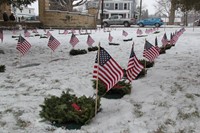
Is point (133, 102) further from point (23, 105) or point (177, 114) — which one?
point (23, 105)

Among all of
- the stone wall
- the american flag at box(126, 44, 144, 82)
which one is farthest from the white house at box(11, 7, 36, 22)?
the american flag at box(126, 44, 144, 82)

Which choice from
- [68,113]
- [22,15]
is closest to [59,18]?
[68,113]

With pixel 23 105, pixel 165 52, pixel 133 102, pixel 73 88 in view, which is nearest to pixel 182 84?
pixel 133 102

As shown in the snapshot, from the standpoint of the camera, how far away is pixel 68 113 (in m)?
5.32

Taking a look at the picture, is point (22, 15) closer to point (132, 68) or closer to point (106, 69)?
point (132, 68)

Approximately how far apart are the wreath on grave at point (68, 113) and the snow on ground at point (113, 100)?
0.46 feet

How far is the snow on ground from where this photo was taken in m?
5.34

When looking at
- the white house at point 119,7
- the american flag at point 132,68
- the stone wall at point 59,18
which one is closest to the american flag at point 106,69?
the american flag at point 132,68

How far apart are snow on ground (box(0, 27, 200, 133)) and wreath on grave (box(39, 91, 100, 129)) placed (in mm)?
139

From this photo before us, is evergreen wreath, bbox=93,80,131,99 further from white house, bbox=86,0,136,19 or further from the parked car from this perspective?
white house, bbox=86,0,136,19

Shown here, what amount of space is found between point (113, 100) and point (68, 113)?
159 cm

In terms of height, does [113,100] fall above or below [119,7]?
below

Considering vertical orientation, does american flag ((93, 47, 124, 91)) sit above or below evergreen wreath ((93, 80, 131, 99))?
above

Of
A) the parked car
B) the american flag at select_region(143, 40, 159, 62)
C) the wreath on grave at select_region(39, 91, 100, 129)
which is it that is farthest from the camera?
the parked car
